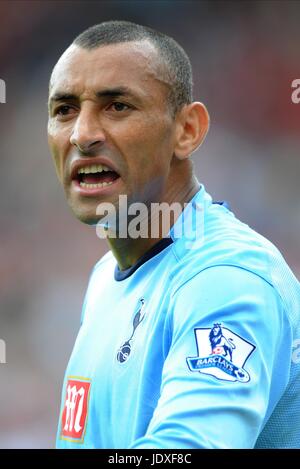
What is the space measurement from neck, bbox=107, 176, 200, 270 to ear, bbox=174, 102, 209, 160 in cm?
9

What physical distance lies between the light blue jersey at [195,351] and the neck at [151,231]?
37 millimetres

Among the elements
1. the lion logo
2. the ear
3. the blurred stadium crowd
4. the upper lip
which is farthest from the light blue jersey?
the blurred stadium crowd

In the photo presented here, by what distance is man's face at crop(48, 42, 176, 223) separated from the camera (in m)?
2.35

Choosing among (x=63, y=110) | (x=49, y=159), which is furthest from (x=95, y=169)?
(x=49, y=159)

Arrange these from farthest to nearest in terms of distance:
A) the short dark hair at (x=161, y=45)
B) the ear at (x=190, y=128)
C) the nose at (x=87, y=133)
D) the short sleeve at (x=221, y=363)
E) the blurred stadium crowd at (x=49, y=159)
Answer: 1. the blurred stadium crowd at (x=49, y=159)
2. the ear at (x=190, y=128)
3. the short dark hair at (x=161, y=45)
4. the nose at (x=87, y=133)
5. the short sleeve at (x=221, y=363)

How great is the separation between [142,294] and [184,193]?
1.13 feet

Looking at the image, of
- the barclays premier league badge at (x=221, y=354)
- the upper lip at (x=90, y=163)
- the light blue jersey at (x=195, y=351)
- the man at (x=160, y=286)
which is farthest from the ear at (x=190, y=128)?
the barclays premier league badge at (x=221, y=354)

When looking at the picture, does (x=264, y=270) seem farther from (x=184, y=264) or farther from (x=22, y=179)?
(x=22, y=179)

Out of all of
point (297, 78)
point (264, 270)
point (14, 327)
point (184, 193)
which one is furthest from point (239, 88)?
point (264, 270)

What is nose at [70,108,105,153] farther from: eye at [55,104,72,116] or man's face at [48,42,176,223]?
eye at [55,104,72,116]

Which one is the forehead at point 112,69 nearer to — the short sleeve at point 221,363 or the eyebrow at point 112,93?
the eyebrow at point 112,93

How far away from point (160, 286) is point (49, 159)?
571cm

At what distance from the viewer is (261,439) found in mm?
2184

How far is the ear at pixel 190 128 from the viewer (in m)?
2.57
